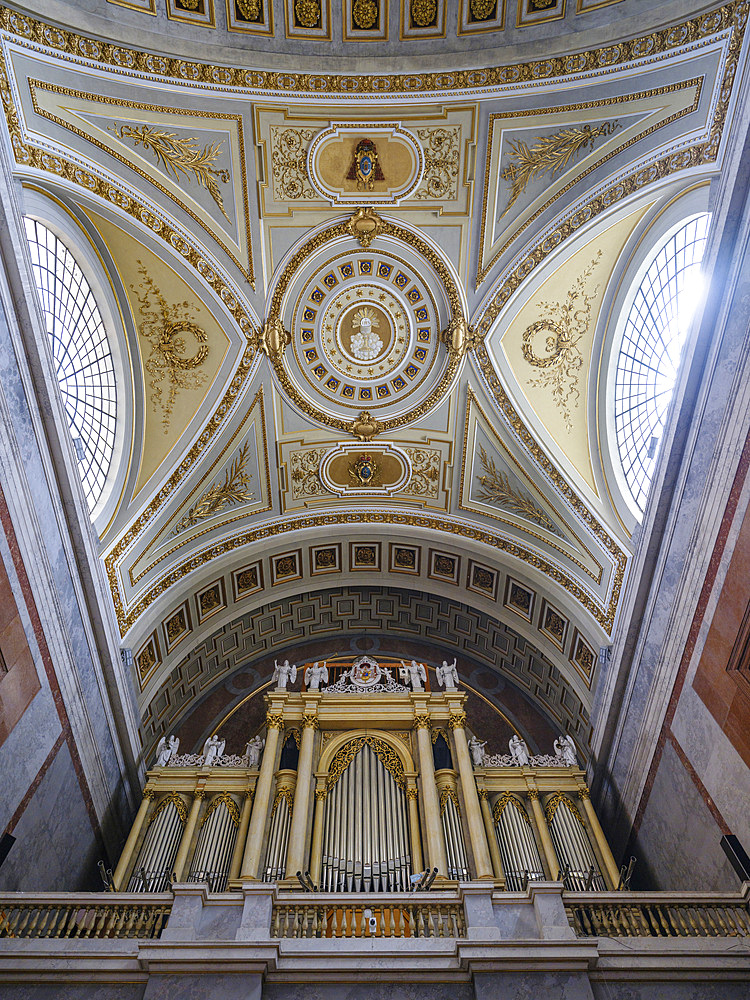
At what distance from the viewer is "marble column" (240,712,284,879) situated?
984cm

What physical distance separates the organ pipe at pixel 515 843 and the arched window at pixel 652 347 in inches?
206

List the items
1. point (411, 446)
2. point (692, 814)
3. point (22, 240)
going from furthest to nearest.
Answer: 1. point (411, 446)
2. point (692, 814)
3. point (22, 240)

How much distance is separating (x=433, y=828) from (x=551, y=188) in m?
9.86

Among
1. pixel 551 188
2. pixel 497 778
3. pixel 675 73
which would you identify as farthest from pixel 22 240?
pixel 497 778

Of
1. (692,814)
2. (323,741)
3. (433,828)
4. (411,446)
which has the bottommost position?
(692,814)

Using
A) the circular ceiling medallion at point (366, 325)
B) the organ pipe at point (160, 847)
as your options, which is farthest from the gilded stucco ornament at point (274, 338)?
the organ pipe at point (160, 847)

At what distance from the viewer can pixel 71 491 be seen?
9.66m

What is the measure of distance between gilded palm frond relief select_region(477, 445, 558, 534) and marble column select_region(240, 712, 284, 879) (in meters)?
5.67

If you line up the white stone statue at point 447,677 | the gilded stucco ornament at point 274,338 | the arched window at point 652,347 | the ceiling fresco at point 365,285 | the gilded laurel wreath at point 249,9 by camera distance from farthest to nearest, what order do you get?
the white stone statue at point 447,677 → the gilded stucco ornament at point 274,338 → the arched window at point 652,347 → the gilded laurel wreath at point 249,9 → the ceiling fresco at point 365,285

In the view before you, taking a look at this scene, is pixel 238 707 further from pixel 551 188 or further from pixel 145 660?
pixel 551 188

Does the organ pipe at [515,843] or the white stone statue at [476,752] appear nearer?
the organ pipe at [515,843]

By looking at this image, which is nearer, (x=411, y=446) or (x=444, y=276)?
(x=444, y=276)

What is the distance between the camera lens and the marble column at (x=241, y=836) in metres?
10.1

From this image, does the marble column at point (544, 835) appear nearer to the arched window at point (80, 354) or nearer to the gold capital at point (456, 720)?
the gold capital at point (456, 720)
